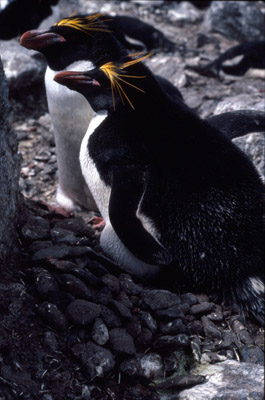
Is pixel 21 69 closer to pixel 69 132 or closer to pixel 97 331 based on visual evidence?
pixel 69 132

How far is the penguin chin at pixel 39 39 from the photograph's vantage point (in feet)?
8.97

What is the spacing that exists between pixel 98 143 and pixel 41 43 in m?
0.65

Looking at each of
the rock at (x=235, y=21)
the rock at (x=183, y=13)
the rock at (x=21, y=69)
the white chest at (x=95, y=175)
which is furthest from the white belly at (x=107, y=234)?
the rock at (x=183, y=13)

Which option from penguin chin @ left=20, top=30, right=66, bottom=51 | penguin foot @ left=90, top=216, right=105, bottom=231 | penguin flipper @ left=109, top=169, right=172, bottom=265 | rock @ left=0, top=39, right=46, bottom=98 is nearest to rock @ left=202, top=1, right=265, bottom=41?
rock @ left=0, top=39, right=46, bottom=98

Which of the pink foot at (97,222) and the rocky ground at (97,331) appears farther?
the pink foot at (97,222)

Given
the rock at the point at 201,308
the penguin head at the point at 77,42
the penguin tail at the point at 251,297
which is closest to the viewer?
the rock at the point at 201,308

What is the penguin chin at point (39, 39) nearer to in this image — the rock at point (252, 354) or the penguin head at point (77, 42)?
the penguin head at point (77, 42)

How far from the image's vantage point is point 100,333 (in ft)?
6.13

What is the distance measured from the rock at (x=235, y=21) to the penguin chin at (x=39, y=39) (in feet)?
13.4

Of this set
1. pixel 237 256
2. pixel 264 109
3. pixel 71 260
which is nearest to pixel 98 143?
pixel 71 260

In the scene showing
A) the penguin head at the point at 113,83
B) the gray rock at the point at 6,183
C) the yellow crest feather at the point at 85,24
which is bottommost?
the gray rock at the point at 6,183

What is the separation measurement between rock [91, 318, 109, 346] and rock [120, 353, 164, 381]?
101mm

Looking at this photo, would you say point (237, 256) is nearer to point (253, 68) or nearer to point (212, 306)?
point (212, 306)

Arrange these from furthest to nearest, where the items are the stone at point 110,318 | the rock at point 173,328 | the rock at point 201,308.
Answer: the rock at point 201,308
the rock at point 173,328
the stone at point 110,318
